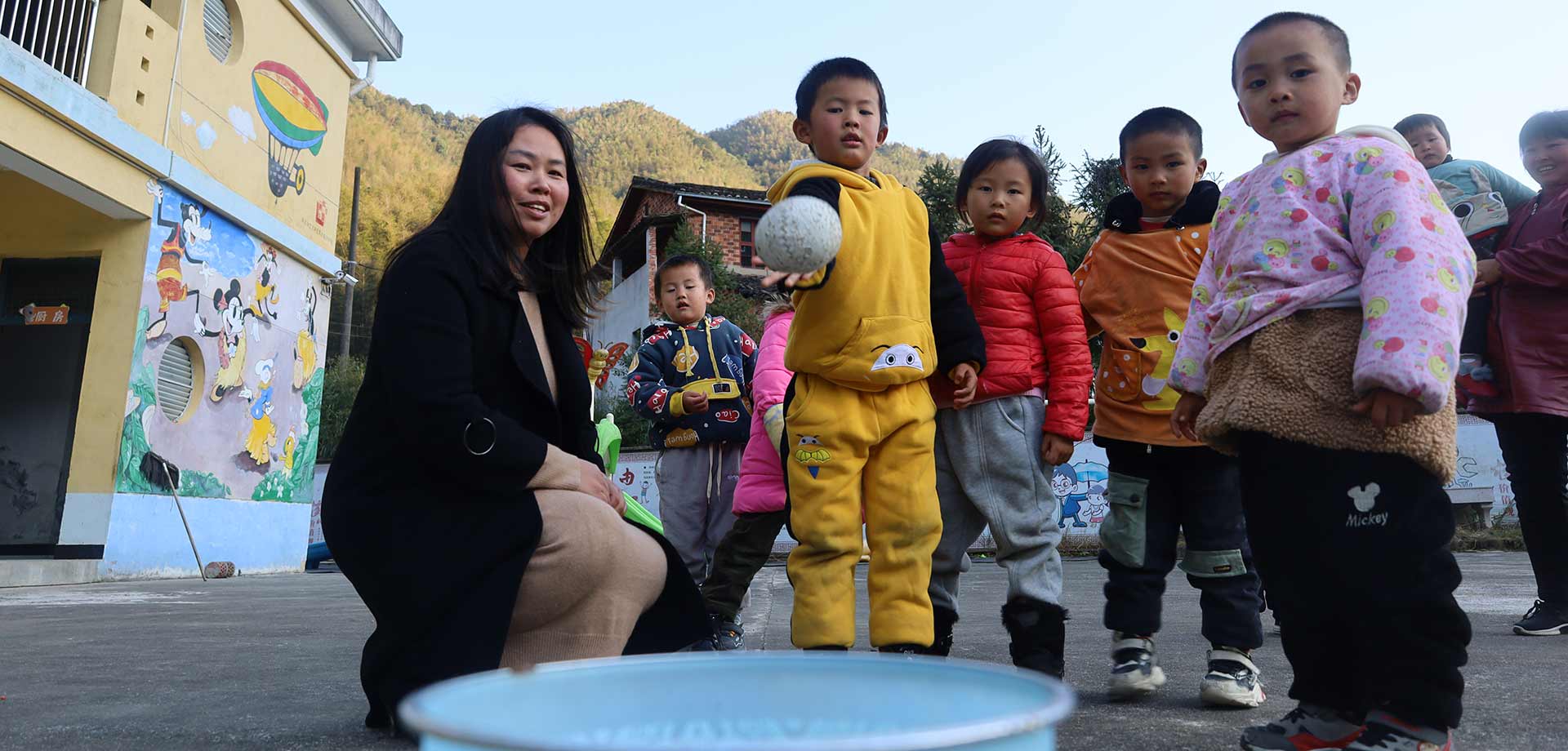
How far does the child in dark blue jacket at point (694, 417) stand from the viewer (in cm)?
384

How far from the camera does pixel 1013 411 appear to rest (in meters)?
2.64

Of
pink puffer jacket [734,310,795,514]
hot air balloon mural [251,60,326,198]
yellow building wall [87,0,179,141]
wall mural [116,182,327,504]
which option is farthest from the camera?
hot air balloon mural [251,60,326,198]

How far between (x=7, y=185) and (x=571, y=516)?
9392 millimetres

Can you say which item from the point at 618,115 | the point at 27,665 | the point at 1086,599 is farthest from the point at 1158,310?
the point at 618,115

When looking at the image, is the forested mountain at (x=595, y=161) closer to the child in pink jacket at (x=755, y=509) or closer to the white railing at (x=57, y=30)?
the white railing at (x=57, y=30)

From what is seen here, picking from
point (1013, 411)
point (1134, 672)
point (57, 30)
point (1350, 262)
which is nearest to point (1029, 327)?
point (1013, 411)

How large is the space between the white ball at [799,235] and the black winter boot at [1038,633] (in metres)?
1.06

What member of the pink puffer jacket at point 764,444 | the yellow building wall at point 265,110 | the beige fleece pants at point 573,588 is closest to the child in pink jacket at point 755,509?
the pink puffer jacket at point 764,444

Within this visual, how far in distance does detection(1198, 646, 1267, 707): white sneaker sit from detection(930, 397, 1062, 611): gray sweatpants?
0.42 meters

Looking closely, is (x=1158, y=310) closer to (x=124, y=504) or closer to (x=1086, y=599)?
(x=1086, y=599)

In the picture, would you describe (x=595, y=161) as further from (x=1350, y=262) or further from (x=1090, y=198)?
(x=1350, y=262)

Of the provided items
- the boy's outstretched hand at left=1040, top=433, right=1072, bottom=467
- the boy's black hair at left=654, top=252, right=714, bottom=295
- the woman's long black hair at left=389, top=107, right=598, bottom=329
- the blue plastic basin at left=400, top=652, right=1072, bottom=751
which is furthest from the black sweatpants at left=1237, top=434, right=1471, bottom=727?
the boy's black hair at left=654, top=252, right=714, bottom=295

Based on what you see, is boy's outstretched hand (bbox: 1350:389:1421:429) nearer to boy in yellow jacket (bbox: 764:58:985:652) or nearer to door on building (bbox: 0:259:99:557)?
boy in yellow jacket (bbox: 764:58:985:652)

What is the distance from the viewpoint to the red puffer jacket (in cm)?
265
